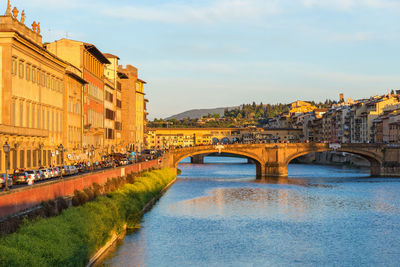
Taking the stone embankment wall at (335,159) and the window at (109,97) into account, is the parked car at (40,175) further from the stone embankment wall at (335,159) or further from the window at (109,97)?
the stone embankment wall at (335,159)

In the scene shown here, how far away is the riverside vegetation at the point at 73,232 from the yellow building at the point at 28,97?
8.05 metres

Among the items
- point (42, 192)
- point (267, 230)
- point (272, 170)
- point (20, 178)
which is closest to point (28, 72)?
point (20, 178)

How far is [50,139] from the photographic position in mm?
63062

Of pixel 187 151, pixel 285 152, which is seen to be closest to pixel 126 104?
pixel 187 151

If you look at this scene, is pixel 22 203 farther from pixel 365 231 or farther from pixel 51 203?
pixel 365 231

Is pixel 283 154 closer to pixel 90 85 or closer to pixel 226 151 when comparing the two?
pixel 226 151

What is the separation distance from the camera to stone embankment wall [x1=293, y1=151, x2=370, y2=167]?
15998 centimetres

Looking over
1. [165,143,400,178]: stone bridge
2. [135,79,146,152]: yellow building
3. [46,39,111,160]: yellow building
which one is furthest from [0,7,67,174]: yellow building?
[135,79,146,152]: yellow building

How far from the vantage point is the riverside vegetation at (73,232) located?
22.8 metres

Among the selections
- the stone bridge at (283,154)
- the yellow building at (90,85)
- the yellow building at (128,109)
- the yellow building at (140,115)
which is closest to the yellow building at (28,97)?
the yellow building at (90,85)

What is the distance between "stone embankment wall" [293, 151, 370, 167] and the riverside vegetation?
116706mm

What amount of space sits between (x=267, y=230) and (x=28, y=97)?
22807mm

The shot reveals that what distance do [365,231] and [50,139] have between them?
30813 mm

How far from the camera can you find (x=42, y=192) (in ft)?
109
